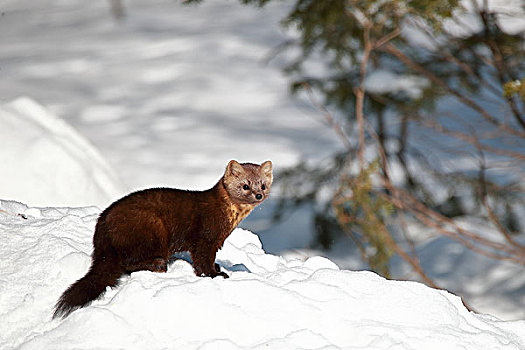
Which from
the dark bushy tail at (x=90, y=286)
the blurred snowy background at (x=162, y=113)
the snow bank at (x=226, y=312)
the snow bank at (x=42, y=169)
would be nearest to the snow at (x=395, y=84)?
the blurred snowy background at (x=162, y=113)

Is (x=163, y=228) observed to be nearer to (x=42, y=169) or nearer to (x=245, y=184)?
(x=245, y=184)

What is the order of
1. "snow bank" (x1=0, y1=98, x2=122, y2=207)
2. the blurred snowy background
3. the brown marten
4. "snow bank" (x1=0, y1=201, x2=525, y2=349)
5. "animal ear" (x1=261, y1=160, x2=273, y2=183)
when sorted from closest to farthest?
"snow bank" (x1=0, y1=201, x2=525, y2=349) → the brown marten → "animal ear" (x1=261, y1=160, x2=273, y2=183) → "snow bank" (x1=0, y1=98, x2=122, y2=207) → the blurred snowy background

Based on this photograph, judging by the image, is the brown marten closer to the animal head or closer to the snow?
the animal head

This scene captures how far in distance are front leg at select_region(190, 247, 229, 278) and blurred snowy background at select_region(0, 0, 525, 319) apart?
2736 mm

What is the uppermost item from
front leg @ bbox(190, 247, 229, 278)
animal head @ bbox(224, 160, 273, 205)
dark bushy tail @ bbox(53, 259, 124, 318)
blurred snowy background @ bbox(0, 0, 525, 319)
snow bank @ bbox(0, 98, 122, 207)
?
animal head @ bbox(224, 160, 273, 205)

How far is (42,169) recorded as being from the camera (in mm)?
5371

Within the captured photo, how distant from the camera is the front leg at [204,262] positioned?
2.79 m

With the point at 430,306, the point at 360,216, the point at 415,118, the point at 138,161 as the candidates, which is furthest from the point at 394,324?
the point at 138,161

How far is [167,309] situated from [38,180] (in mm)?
3269

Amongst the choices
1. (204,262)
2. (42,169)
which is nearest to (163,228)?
(204,262)

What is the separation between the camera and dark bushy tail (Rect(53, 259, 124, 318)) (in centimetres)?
246

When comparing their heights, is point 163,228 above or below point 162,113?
above

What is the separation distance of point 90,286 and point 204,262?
46 centimetres

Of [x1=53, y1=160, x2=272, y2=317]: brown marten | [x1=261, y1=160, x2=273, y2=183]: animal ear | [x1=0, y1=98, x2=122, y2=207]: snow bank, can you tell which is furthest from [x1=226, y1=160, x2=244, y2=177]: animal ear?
[x1=0, y1=98, x2=122, y2=207]: snow bank
